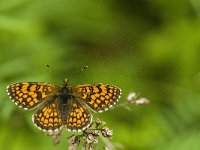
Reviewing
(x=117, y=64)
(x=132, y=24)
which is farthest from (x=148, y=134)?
(x=132, y=24)

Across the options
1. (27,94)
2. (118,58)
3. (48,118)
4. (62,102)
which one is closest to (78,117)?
(48,118)

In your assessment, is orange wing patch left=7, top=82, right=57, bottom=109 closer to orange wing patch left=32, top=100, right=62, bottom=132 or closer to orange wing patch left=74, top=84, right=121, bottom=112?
orange wing patch left=32, top=100, right=62, bottom=132

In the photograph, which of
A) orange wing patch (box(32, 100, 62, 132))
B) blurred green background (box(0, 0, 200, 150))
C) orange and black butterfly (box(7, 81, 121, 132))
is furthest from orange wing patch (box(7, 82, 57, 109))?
blurred green background (box(0, 0, 200, 150))

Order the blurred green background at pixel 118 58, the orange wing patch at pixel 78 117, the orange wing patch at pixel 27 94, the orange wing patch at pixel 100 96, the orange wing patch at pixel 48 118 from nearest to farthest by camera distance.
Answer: the orange wing patch at pixel 78 117
the orange wing patch at pixel 48 118
the orange wing patch at pixel 100 96
the orange wing patch at pixel 27 94
the blurred green background at pixel 118 58

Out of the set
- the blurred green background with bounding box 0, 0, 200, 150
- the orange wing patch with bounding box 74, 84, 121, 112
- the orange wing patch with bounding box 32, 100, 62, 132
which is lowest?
the orange wing patch with bounding box 32, 100, 62, 132

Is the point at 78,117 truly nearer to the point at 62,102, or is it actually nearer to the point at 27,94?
the point at 62,102

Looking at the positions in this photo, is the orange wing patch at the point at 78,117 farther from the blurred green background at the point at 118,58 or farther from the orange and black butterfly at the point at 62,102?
the blurred green background at the point at 118,58

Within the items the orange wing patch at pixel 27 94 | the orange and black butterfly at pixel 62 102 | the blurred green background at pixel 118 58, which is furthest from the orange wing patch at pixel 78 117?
the blurred green background at pixel 118 58
